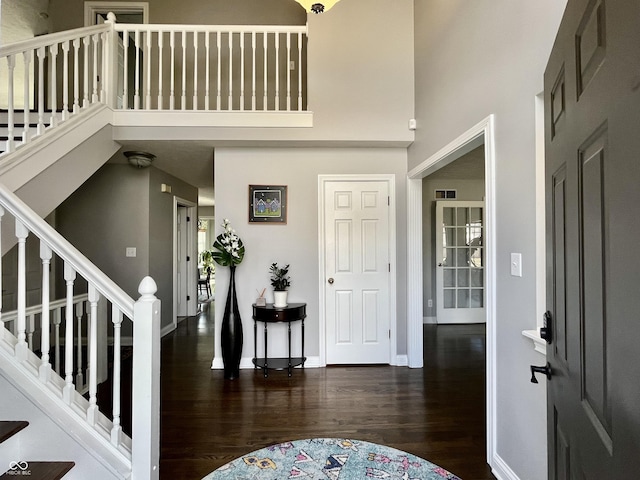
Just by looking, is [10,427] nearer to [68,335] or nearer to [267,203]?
[68,335]

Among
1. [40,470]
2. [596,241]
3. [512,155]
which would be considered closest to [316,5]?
[512,155]

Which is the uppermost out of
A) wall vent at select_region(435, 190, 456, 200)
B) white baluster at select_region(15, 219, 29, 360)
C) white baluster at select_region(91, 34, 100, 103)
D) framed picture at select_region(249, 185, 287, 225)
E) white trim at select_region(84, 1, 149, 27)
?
white trim at select_region(84, 1, 149, 27)

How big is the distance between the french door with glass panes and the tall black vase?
3411mm

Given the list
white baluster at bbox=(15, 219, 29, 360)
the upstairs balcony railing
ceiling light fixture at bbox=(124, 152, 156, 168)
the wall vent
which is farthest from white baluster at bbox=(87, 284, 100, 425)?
the wall vent

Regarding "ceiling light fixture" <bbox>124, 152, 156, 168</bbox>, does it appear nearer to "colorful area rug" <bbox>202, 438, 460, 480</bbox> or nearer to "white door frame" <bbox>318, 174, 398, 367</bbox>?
"white door frame" <bbox>318, 174, 398, 367</bbox>

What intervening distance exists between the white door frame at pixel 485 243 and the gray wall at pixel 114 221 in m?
3.45

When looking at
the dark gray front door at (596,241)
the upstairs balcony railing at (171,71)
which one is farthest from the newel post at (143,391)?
the upstairs balcony railing at (171,71)

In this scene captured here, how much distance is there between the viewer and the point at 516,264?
5.81 feet

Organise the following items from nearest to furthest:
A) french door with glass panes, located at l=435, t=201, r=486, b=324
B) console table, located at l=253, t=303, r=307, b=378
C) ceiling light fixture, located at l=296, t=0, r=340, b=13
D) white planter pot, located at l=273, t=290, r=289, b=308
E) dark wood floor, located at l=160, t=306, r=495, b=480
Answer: ceiling light fixture, located at l=296, t=0, r=340, b=13 → dark wood floor, located at l=160, t=306, r=495, b=480 → console table, located at l=253, t=303, r=307, b=378 → white planter pot, located at l=273, t=290, r=289, b=308 → french door with glass panes, located at l=435, t=201, r=486, b=324

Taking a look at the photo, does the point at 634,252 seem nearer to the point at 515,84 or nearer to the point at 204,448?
the point at 515,84

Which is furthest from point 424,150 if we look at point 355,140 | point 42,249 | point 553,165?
point 42,249

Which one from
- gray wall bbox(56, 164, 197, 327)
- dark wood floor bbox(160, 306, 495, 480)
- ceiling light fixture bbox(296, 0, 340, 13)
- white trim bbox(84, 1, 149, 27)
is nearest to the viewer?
ceiling light fixture bbox(296, 0, 340, 13)

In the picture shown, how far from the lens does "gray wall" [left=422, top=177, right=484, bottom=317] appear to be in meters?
5.36

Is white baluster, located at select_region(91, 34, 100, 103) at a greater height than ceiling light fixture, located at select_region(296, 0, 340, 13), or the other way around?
white baluster, located at select_region(91, 34, 100, 103)
